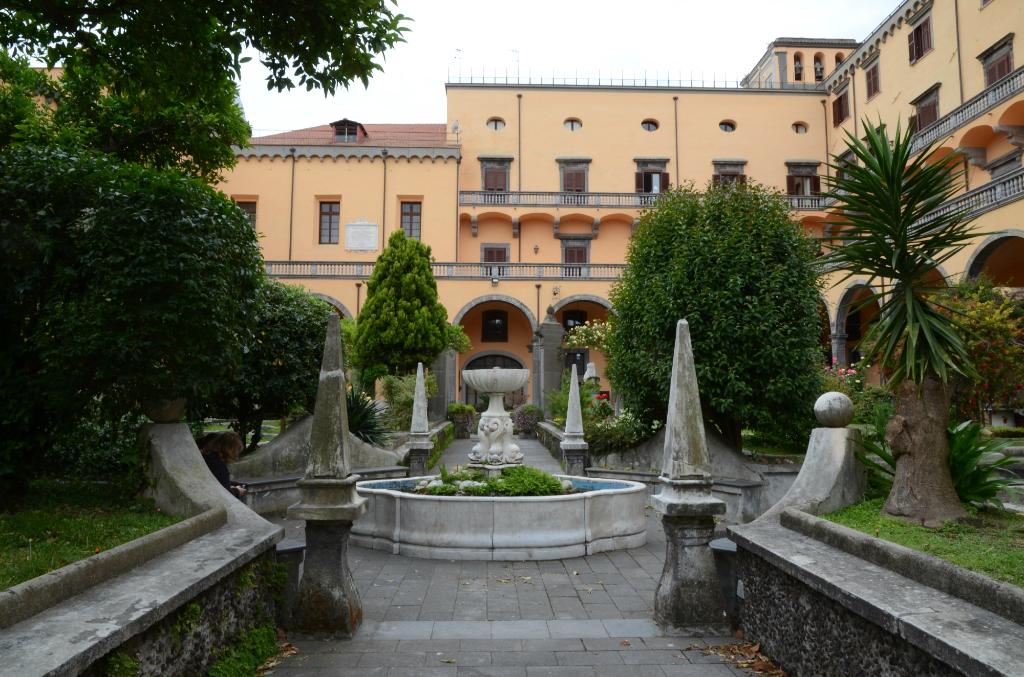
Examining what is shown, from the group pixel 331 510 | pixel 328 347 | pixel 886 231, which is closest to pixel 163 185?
pixel 328 347

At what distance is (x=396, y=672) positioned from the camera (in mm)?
4051

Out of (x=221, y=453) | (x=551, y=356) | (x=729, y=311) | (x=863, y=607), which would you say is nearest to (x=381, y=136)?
(x=551, y=356)

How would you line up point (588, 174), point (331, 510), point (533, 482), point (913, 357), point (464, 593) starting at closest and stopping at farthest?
1. point (913, 357)
2. point (331, 510)
3. point (464, 593)
4. point (533, 482)
5. point (588, 174)

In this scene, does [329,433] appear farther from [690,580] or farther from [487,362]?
[487,362]

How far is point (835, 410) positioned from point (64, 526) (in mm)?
5308

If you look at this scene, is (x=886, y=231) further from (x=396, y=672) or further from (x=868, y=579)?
(x=396, y=672)

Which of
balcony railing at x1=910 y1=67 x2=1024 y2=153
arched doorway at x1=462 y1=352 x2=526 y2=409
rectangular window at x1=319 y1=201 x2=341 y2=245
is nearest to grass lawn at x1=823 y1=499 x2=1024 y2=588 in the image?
balcony railing at x1=910 y1=67 x2=1024 y2=153

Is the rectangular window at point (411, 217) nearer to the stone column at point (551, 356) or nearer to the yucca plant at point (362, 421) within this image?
the stone column at point (551, 356)

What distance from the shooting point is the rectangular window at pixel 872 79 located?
29.6 m

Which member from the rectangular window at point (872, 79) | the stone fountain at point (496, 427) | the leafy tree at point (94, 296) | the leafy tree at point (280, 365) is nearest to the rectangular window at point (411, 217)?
the rectangular window at point (872, 79)

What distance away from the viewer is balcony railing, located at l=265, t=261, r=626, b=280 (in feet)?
95.9

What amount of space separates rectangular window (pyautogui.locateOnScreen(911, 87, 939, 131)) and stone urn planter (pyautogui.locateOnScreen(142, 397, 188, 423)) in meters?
27.9

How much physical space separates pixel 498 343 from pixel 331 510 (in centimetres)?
2817

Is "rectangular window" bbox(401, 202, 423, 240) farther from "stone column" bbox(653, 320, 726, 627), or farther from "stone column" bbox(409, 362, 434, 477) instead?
"stone column" bbox(653, 320, 726, 627)
